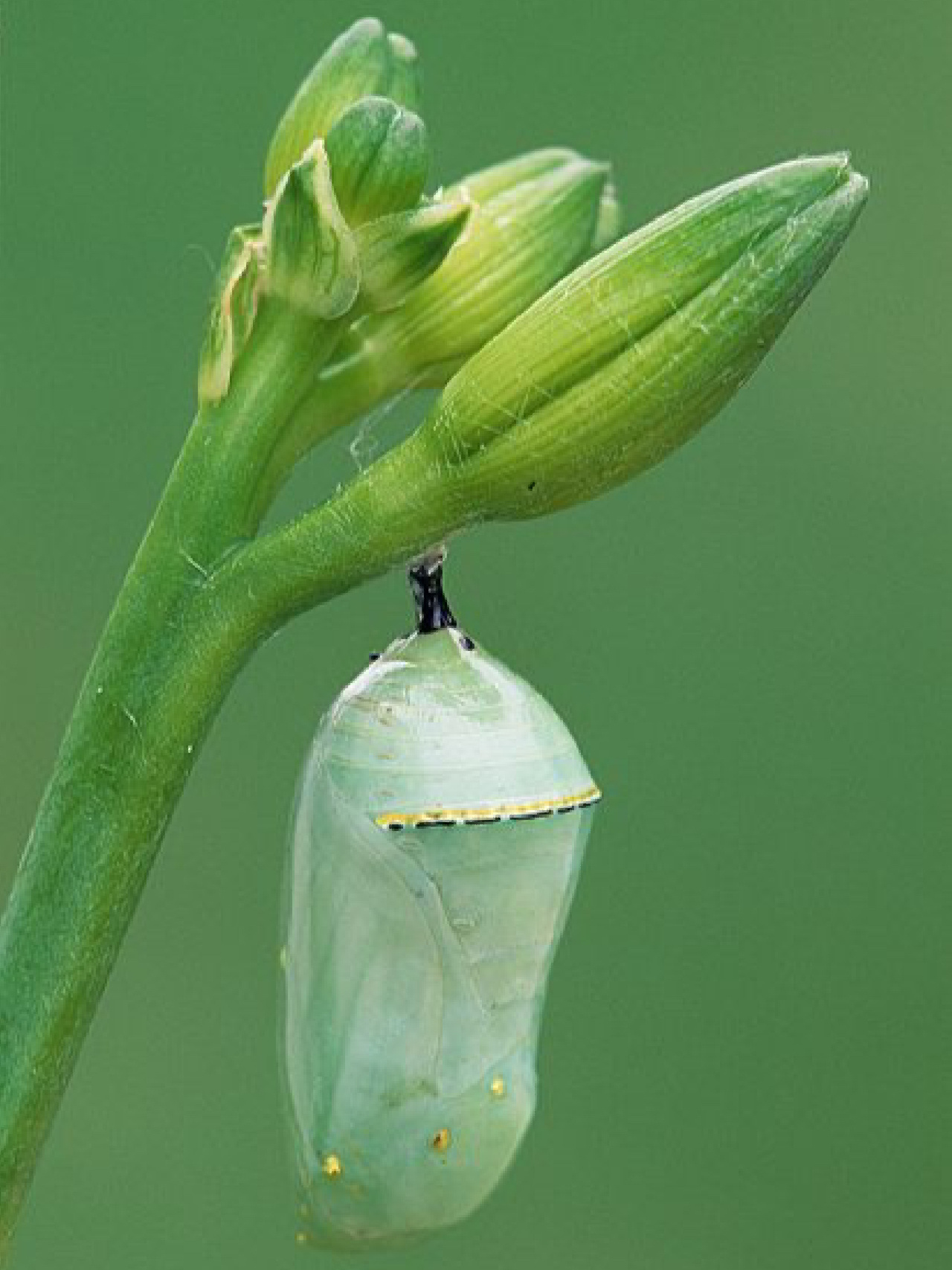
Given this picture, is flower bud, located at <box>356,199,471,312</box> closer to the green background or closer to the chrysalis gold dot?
the chrysalis gold dot

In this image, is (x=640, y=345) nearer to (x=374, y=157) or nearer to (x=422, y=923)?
(x=374, y=157)

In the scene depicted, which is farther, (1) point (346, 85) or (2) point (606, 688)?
(2) point (606, 688)

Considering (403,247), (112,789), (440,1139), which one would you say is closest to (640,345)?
(403,247)

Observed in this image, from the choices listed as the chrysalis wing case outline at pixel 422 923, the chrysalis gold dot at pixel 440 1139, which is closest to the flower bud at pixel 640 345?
the chrysalis wing case outline at pixel 422 923

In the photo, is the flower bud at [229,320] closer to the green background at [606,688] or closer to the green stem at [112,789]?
the green stem at [112,789]

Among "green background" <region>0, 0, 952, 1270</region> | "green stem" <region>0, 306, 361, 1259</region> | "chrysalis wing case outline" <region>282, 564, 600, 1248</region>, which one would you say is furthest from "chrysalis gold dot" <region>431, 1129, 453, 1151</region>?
"green background" <region>0, 0, 952, 1270</region>

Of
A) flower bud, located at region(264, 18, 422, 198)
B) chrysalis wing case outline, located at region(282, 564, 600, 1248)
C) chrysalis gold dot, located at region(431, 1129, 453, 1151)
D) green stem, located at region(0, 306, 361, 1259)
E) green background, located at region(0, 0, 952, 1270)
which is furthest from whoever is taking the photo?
green background, located at region(0, 0, 952, 1270)
